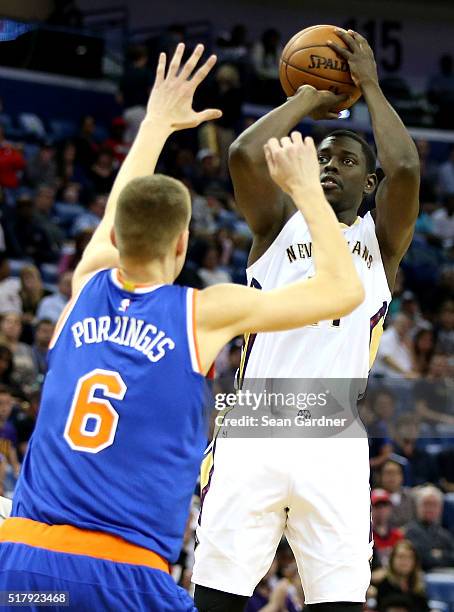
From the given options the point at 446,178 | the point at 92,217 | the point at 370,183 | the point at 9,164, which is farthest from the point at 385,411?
the point at 446,178

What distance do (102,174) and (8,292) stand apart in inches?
156

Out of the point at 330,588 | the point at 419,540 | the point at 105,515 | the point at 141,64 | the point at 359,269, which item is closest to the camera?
the point at 105,515

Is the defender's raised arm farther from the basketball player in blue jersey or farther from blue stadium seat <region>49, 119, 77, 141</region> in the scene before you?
blue stadium seat <region>49, 119, 77, 141</region>

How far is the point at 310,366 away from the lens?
197 inches

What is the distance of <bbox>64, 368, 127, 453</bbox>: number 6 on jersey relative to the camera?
357cm

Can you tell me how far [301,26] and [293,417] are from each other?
1792 cm

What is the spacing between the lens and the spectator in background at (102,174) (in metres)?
15.4

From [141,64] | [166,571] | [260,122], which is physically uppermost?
[141,64]

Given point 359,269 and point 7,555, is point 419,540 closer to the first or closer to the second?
point 359,269

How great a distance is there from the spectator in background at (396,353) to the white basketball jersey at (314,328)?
8.20 metres

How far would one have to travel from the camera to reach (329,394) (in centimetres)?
514

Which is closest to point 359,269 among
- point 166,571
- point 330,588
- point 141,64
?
point 330,588

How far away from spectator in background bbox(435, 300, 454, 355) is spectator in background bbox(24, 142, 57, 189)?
5263 mm

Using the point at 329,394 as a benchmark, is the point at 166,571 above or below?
below
